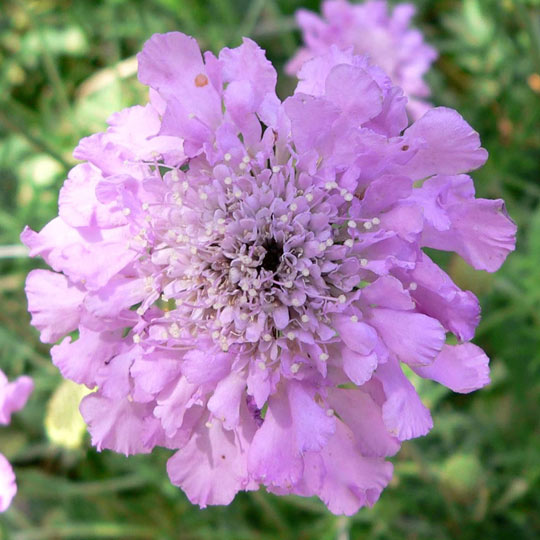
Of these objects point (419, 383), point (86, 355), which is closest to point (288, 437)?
point (86, 355)

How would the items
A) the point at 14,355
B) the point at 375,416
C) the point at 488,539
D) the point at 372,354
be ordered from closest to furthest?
the point at 372,354, the point at 375,416, the point at 488,539, the point at 14,355

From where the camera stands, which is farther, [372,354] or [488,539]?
[488,539]

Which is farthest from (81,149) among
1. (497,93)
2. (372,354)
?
(497,93)

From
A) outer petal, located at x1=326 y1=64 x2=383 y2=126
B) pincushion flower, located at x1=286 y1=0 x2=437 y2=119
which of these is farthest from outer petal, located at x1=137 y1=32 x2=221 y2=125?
pincushion flower, located at x1=286 y1=0 x2=437 y2=119

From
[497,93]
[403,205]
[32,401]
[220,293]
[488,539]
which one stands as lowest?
[32,401]

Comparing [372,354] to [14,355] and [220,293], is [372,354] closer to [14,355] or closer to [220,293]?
[220,293]

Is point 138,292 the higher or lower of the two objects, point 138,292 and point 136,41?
the higher

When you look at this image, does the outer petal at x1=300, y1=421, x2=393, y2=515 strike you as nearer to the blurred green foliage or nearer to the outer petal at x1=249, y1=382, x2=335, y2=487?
the outer petal at x1=249, y1=382, x2=335, y2=487

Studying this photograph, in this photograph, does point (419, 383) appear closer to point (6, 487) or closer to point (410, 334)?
point (410, 334)
